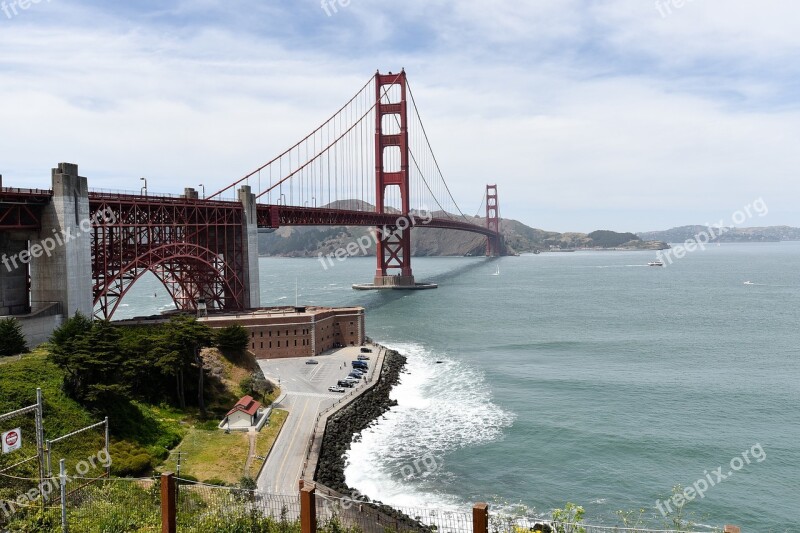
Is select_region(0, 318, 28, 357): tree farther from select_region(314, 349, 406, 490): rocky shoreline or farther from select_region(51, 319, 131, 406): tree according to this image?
select_region(314, 349, 406, 490): rocky shoreline

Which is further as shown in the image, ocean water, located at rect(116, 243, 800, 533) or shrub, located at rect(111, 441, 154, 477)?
ocean water, located at rect(116, 243, 800, 533)

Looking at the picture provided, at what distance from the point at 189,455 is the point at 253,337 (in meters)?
20.5

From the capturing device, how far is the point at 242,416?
31578 mm

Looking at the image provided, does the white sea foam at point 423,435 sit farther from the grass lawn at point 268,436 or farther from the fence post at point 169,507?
the fence post at point 169,507

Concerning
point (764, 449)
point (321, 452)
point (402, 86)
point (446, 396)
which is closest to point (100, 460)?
point (321, 452)

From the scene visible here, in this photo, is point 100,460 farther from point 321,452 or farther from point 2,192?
point 2,192

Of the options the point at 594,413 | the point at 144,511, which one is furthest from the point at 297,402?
the point at 144,511

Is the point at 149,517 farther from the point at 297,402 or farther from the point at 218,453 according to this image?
the point at 297,402

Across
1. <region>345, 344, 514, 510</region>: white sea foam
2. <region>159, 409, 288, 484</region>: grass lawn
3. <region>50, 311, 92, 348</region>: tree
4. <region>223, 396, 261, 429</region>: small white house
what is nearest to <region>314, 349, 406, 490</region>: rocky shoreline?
<region>345, 344, 514, 510</region>: white sea foam

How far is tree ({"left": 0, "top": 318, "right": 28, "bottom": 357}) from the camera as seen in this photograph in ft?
102

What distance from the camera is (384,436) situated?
34438 millimetres

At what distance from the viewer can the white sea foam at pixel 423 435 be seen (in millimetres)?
27984

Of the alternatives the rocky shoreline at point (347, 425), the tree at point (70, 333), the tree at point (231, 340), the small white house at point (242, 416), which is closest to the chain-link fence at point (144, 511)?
the rocky shoreline at point (347, 425)

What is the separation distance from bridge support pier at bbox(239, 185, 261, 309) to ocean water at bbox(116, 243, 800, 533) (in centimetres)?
1375
